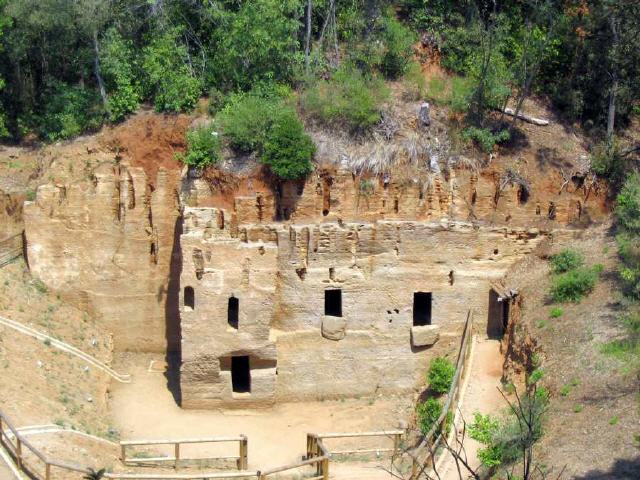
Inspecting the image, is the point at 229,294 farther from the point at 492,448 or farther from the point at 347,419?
the point at 492,448

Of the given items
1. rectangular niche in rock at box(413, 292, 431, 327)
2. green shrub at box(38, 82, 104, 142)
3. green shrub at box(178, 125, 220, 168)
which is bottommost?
rectangular niche in rock at box(413, 292, 431, 327)

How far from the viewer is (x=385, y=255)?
30.3m

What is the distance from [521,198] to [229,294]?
30.3ft

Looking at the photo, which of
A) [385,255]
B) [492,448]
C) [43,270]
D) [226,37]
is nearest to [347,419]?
[385,255]

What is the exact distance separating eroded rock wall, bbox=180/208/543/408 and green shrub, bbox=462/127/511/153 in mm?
3400

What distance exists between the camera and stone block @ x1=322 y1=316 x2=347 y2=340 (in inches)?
1197

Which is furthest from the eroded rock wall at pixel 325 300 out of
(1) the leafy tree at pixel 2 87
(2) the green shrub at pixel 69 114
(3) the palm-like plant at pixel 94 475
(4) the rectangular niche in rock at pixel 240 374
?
(1) the leafy tree at pixel 2 87

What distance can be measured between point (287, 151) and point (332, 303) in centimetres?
445

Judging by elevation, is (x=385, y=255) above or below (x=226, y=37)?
below

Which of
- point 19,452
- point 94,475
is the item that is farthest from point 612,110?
point 19,452

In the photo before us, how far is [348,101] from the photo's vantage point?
33.2 meters

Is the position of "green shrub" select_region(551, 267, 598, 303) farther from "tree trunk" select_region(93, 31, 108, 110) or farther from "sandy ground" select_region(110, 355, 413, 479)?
"tree trunk" select_region(93, 31, 108, 110)

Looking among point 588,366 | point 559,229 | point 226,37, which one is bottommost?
point 588,366

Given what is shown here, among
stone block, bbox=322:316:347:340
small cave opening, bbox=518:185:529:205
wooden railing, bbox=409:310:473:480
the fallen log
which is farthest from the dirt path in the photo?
the fallen log
